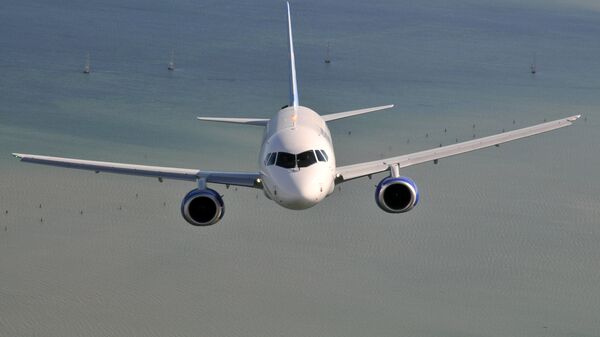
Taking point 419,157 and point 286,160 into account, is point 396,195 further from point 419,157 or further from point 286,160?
point 286,160

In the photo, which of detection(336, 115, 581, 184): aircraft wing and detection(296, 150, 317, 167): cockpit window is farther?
detection(336, 115, 581, 184): aircraft wing

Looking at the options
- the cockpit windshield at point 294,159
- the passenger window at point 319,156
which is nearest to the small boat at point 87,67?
the cockpit windshield at point 294,159

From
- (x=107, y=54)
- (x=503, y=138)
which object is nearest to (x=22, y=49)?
(x=107, y=54)

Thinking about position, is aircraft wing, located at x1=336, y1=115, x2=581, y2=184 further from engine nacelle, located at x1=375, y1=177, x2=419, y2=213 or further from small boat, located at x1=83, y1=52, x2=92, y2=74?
small boat, located at x1=83, y1=52, x2=92, y2=74

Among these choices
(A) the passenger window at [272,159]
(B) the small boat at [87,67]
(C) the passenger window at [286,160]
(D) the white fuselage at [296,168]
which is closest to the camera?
(D) the white fuselage at [296,168]

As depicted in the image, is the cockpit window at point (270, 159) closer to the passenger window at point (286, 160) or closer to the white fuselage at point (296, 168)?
the white fuselage at point (296, 168)

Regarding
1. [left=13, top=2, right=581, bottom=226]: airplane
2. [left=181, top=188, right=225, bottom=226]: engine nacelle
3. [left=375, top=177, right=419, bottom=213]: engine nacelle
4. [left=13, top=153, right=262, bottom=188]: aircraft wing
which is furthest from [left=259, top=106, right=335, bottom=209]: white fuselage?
[left=375, top=177, right=419, bottom=213]: engine nacelle
